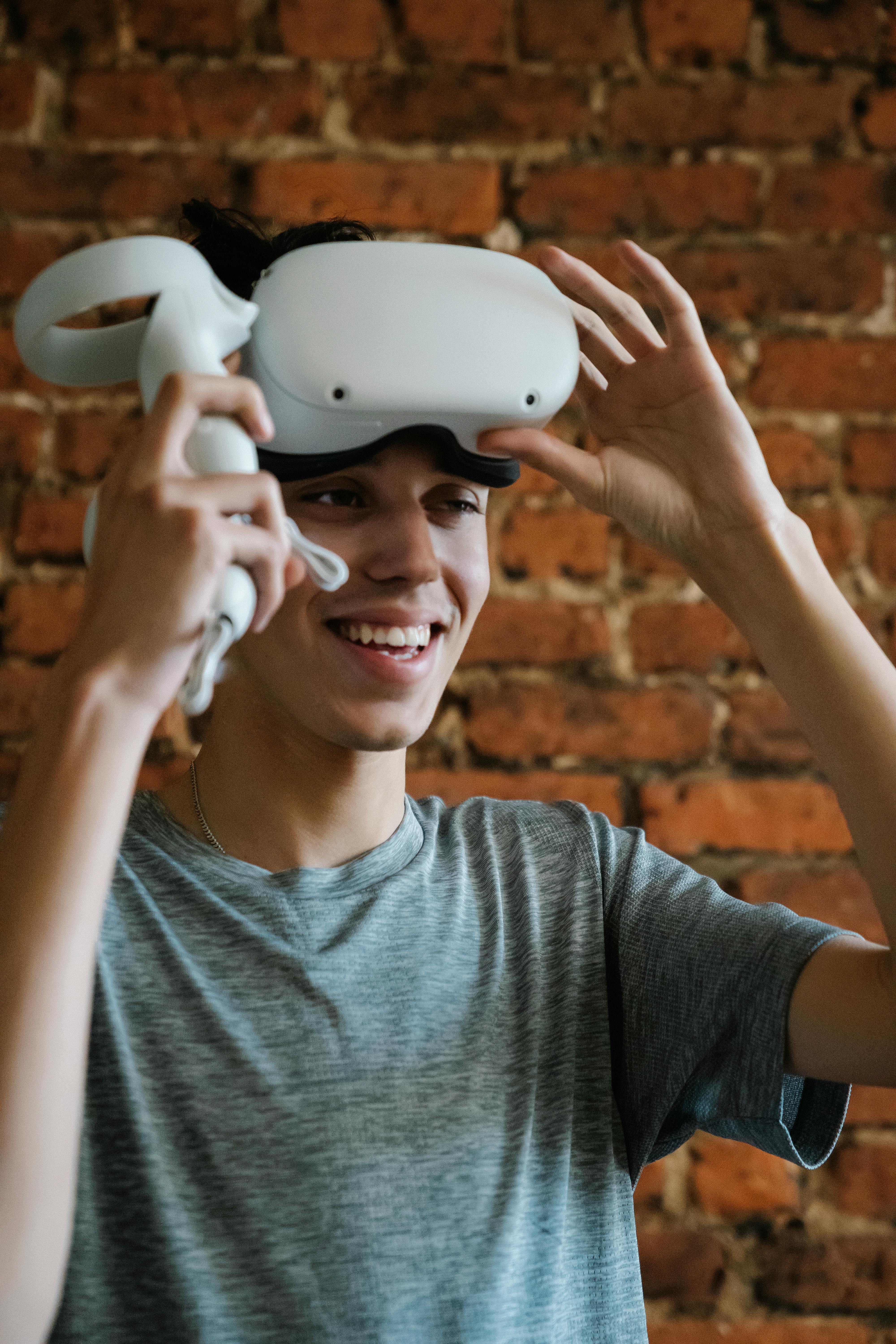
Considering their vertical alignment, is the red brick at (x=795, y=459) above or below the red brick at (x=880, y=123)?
below

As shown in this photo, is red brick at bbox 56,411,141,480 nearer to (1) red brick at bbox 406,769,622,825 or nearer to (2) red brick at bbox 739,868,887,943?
(1) red brick at bbox 406,769,622,825

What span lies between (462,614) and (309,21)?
30.8 inches

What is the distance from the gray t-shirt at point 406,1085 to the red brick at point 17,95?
2.71 feet

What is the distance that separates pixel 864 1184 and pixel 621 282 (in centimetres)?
105

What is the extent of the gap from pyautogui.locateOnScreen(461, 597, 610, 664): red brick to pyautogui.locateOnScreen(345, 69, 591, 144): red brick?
0.54m

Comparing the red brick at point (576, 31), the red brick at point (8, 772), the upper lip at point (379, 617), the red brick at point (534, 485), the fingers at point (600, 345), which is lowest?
the red brick at point (8, 772)

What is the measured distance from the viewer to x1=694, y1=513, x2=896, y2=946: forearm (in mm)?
860

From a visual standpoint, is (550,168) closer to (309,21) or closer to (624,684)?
(309,21)

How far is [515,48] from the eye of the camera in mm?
1350

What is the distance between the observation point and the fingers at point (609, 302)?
100 centimetres

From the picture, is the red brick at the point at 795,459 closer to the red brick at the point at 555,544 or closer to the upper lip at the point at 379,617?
the red brick at the point at 555,544

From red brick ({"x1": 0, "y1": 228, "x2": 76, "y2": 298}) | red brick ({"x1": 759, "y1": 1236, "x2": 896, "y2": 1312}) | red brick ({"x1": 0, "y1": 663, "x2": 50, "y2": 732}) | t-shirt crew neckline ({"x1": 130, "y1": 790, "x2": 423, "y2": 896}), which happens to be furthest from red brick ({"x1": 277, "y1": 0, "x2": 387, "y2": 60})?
red brick ({"x1": 759, "y1": 1236, "x2": 896, "y2": 1312})

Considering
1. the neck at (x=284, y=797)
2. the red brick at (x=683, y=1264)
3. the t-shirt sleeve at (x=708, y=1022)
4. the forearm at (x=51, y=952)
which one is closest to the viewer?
the forearm at (x=51, y=952)

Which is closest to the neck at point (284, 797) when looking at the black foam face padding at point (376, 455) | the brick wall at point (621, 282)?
the black foam face padding at point (376, 455)
